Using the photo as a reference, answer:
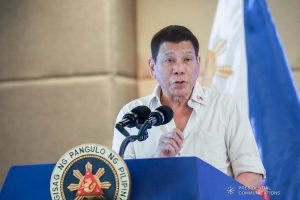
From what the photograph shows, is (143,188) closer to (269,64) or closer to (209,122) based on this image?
(209,122)

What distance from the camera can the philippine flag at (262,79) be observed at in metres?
2.20

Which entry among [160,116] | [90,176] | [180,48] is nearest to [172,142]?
[160,116]

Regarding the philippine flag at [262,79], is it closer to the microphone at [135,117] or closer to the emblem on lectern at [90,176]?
the microphone at [135,117]

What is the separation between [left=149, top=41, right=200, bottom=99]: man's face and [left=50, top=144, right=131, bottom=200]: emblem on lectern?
1.62 ft

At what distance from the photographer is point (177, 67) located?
5.11ft

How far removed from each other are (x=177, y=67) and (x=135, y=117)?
13.4 inches

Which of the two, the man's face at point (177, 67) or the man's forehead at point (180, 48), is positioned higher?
the man's forehead at point (180, 48)

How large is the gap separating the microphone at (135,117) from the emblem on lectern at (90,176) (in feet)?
0.41

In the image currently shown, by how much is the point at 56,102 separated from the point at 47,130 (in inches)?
6.1

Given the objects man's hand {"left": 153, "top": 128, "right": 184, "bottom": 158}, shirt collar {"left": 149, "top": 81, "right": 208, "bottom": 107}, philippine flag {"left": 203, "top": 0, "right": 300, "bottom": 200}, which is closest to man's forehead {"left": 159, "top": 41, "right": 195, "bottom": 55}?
shirt collar {"left": 149, "top": 81, "right": 208, "bottom": 107}

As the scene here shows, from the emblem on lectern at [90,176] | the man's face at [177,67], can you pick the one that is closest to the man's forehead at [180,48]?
the man's face at [177,67]

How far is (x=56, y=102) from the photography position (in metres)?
2.80

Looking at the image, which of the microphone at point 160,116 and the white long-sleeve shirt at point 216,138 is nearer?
the microphone at point 160,116

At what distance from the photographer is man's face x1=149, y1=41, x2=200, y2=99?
156 cm
